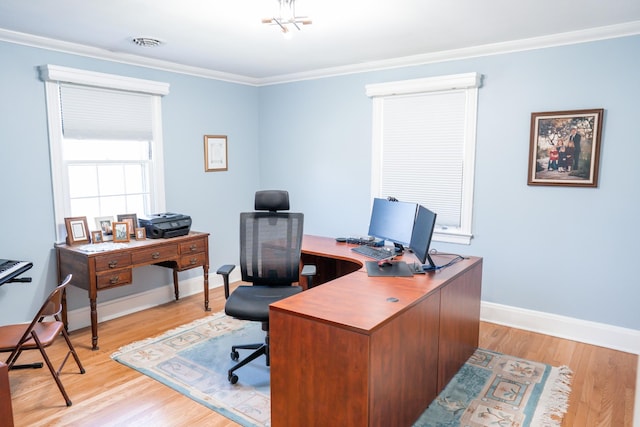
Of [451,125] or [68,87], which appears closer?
[68,87]

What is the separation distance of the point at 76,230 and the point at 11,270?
0.75 meters

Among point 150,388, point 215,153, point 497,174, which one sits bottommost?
point 150,388

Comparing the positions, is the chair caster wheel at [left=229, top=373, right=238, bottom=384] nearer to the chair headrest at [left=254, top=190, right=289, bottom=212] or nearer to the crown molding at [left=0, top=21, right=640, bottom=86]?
the chair headrest at [left=254, top=190, right=289, bottom=212]

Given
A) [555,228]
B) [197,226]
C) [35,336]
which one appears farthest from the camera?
[197,226]

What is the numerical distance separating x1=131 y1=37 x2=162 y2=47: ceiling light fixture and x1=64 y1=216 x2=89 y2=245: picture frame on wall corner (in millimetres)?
1550

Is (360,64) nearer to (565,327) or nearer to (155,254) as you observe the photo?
(155,254)

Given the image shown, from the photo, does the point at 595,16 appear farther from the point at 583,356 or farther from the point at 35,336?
the point at 35,336

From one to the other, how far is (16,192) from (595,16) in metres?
4.39

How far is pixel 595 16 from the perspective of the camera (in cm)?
290

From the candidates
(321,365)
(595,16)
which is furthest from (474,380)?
(595,16)

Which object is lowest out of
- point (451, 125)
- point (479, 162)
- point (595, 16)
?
point (479, 162)

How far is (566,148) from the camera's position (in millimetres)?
3422

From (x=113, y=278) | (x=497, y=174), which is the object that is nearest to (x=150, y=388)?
(x=113, y=278)

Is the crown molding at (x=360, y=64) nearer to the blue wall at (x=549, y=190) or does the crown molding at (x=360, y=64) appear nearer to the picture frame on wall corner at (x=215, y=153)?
the blue wall at (x=549, y=190)
